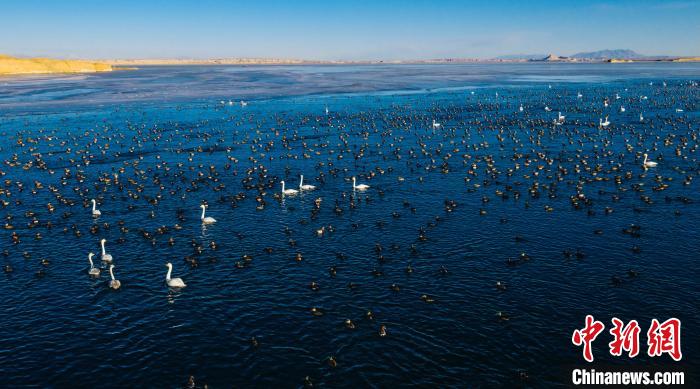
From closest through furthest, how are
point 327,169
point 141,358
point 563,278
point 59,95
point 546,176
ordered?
point 141,358 < point 563,278 < point 546,176 < point 327,169 < point 59,95

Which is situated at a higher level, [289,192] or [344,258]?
[289,192]

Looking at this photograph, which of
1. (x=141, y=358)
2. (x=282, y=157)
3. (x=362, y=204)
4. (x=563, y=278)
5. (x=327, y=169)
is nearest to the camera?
(x=141, y=358)

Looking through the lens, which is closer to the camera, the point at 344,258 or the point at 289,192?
the point at 344,258

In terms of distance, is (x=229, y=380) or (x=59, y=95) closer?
(x=229, y=380)

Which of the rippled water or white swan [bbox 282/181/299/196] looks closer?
the rippled water

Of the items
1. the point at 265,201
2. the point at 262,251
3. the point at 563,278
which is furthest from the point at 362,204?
the point at 563,278

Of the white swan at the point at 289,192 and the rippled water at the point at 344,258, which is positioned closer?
the rippled water at the point at 344,258

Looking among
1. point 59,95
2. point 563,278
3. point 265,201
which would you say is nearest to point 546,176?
point 563,278

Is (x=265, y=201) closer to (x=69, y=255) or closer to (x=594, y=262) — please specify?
(x=69, y=255)
